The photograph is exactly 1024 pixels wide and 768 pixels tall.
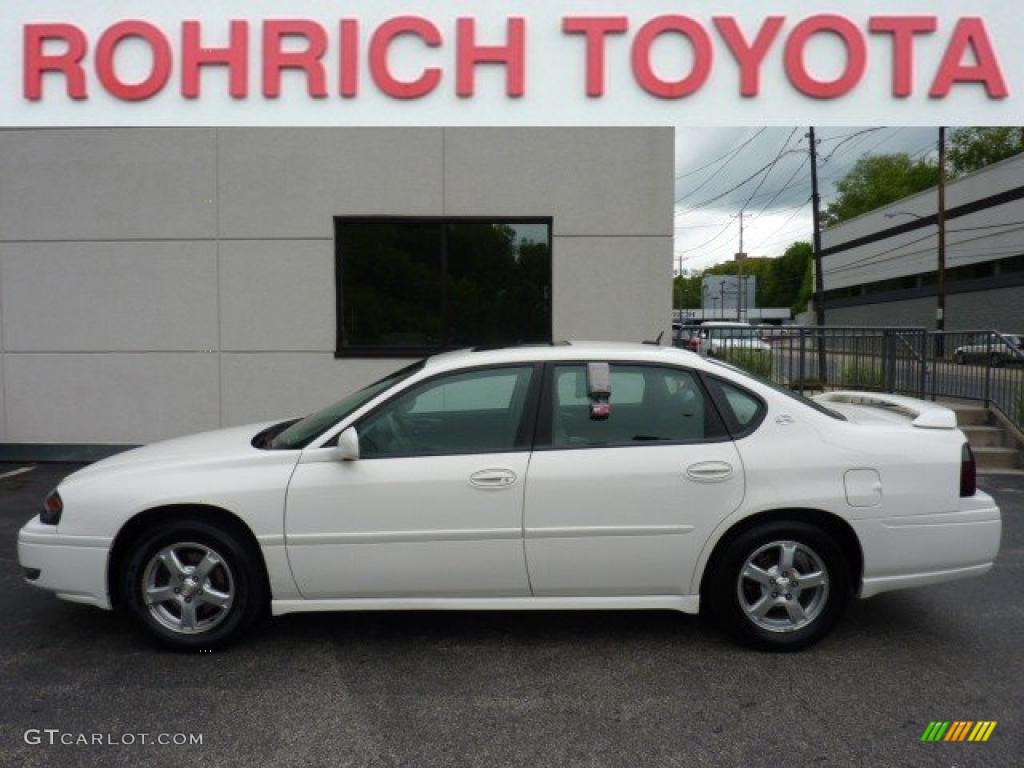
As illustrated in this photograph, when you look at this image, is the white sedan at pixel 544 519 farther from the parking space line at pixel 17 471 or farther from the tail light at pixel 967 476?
the parking space line at pixel 17 471

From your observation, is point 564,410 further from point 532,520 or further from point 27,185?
point 27,185

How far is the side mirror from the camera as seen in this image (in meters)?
3.73

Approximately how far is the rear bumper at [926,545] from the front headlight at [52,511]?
13.0ft

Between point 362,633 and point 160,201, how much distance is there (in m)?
6.83

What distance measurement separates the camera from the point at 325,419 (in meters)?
4.21

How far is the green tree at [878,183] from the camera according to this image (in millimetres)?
73125

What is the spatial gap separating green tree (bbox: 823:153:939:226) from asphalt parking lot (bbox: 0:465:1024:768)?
7536 centimetres

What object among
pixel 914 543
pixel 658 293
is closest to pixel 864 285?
pixel 658 293

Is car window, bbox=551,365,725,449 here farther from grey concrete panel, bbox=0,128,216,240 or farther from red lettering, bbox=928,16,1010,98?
grey concrete panel, bbox=0,128,216,240

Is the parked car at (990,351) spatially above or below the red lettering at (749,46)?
below

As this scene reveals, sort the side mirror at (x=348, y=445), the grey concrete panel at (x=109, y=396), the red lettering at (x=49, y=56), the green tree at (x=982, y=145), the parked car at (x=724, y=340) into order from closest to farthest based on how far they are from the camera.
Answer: the side mirror at (x=348, y=445)
the red lettering at (x=49, y=56)
the grey concrete panel at (x=109, y=396)
the parked car at (x=724, y=340)
the green tree at (x=982, y=145)

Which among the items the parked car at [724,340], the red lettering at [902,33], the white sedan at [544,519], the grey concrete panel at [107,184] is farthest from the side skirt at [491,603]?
the parked car at [724,340]

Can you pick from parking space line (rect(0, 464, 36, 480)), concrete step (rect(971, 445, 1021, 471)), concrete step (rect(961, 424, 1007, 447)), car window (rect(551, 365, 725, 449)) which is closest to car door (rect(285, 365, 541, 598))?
car window (rect(551, 365, 725, 449))

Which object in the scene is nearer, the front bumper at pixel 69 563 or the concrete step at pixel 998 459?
the front bumper at pixel 69 563
